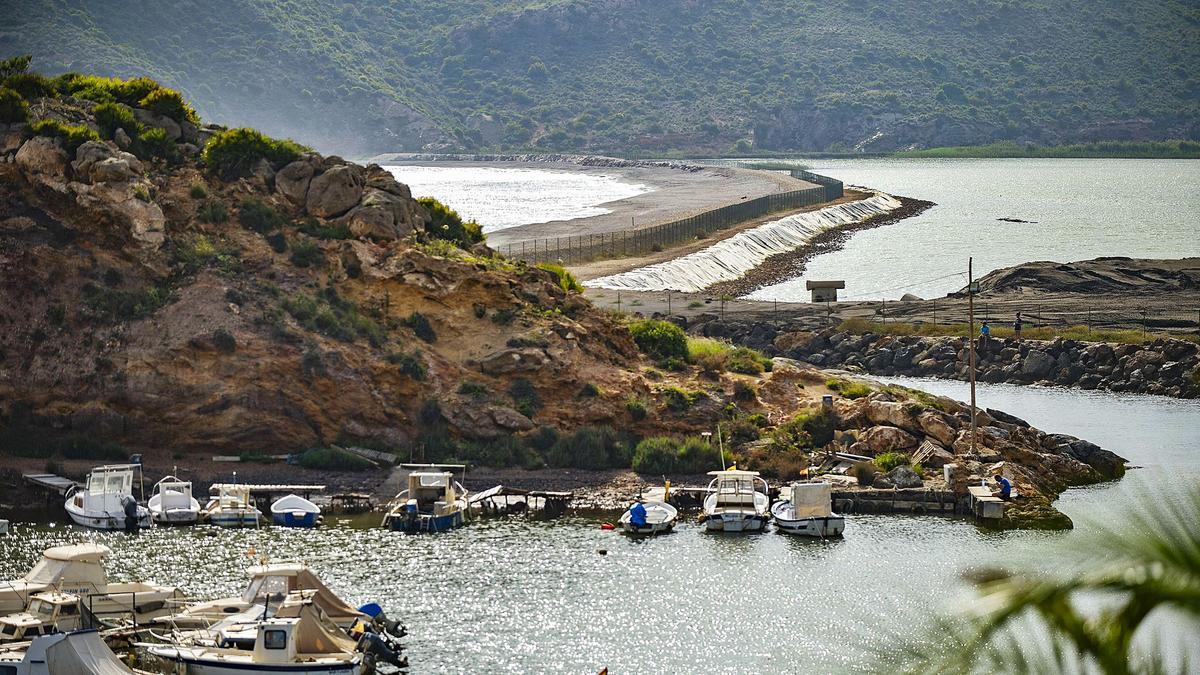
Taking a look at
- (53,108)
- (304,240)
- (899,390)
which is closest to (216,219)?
(304,240)

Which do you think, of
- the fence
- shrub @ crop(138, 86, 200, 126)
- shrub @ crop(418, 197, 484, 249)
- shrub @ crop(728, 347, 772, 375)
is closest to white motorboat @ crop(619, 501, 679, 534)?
shrub @ crop(728, 347, 772, 375)

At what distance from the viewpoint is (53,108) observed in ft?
244

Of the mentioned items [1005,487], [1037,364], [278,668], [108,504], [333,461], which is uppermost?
[1037,364]

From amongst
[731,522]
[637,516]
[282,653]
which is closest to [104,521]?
[637,516]

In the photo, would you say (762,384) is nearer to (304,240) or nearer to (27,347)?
(304,240)

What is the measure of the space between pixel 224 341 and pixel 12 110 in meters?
15.4

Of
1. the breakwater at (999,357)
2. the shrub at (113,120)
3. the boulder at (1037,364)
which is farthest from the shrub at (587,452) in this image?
the boulder at (1037,364)

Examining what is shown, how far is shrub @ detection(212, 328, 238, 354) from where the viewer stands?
216ft

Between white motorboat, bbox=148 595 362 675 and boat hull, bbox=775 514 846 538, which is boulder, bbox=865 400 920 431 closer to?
boat hull, bbox=775 514 846 538

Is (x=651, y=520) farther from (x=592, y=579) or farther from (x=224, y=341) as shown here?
(x=224, y=341)

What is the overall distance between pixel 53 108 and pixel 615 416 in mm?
28187

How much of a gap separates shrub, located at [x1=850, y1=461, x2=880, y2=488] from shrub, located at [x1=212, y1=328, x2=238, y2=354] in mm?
23627

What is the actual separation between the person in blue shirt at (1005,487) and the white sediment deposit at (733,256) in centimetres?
5488

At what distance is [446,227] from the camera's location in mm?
76500
